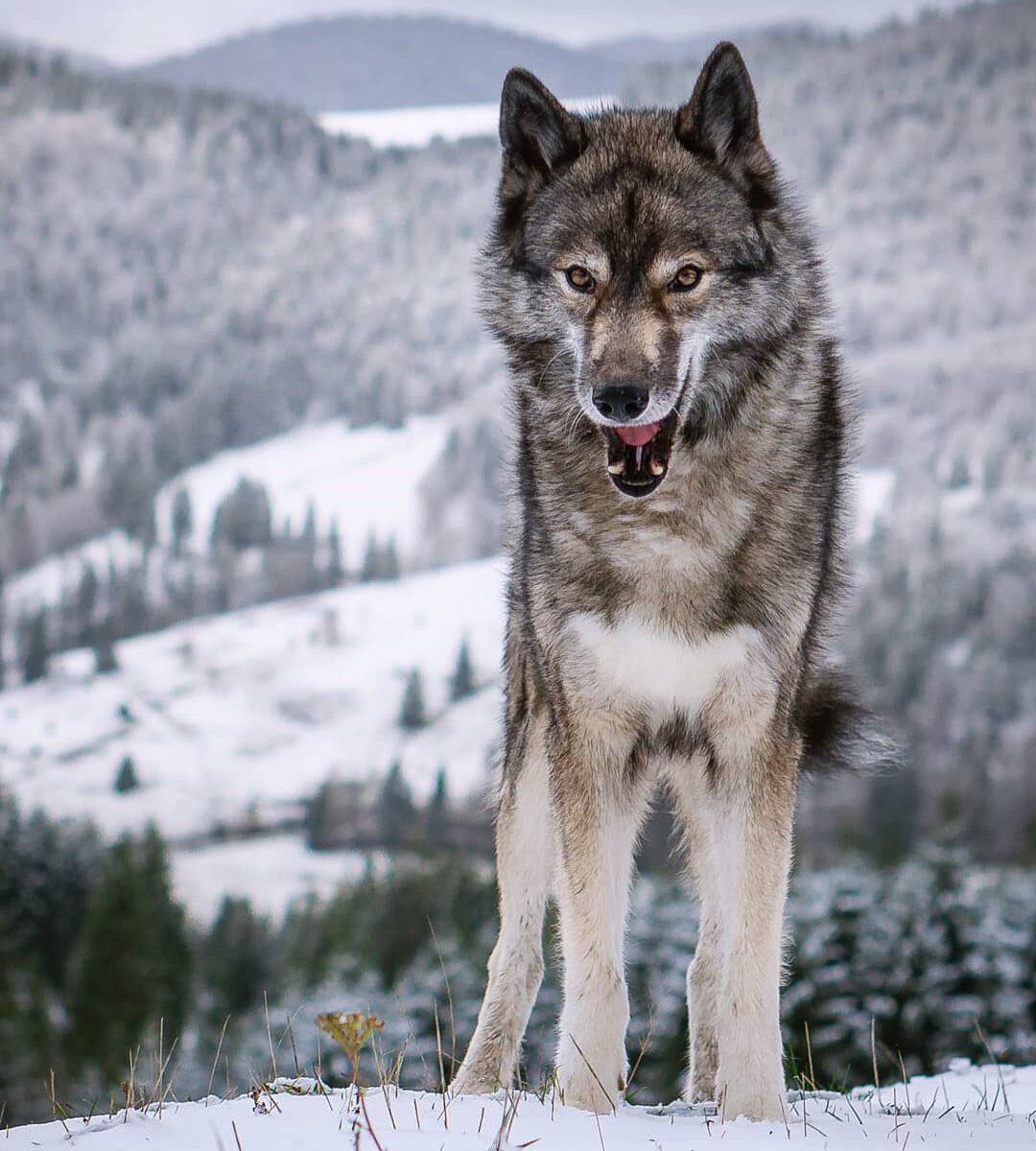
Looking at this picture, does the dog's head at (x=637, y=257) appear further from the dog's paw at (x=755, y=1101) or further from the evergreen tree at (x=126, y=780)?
the evergreen tree at (x=126, y=780)

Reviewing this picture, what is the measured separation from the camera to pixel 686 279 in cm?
408

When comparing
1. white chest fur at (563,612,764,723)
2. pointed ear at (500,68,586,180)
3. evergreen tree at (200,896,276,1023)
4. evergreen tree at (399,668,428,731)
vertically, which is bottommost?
evergreen tree at (399,668,428,731)

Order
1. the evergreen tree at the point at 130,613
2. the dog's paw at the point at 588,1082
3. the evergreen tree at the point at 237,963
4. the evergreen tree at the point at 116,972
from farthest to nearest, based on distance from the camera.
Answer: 1. the evergreen tree at the point at 130,613
2. the evergreen tree at the point at 237,963
3. the evergreen tree at the point at 116,972
4. the dog's paw at the point at 588,1082

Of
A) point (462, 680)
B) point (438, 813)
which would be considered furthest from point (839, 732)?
point (462, 680)

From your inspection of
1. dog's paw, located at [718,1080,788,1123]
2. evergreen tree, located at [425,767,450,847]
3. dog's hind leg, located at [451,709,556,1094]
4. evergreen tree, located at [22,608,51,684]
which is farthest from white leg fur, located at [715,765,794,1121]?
evergreen tree, located at [22,608,51,684]

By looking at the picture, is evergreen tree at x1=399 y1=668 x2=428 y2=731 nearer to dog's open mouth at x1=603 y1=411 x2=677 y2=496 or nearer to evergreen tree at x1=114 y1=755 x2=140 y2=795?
evergreen tree at x1=114 y1=755 x2=140 y2=795

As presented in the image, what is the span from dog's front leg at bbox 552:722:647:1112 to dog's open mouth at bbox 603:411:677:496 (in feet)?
2.79

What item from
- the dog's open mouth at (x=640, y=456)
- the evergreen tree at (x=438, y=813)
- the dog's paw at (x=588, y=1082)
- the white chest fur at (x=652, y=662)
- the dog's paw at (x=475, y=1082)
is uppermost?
the dog's open mouth at (x=640, y=456)

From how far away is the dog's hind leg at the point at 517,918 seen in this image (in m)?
4.94

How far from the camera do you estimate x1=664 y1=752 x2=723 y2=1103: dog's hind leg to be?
4.92 meters

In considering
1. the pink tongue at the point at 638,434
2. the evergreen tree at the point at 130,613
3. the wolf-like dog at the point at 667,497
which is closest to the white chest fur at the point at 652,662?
the wolf-like dog at the point at 667,497

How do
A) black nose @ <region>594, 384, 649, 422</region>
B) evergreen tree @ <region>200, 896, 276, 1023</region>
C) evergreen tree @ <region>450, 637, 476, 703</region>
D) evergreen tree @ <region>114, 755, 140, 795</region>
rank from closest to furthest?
1. black nose @ <region>594, 384, 649, 422</region>
2. evergreen tree @ <region>200, 896, 276, 1023</region>
3. evergreen tree @ <region>114, 755, 140, 795</region>
4. evergreen tree @ <region>450, 637, 476, 703</region>

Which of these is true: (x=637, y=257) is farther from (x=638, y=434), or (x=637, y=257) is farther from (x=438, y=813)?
(x=438, y=813)

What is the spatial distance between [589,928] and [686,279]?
2.10 metres
